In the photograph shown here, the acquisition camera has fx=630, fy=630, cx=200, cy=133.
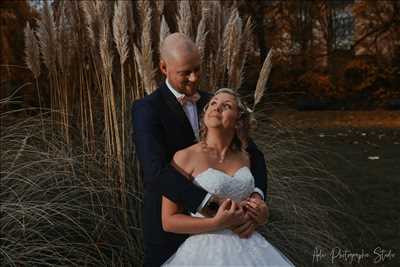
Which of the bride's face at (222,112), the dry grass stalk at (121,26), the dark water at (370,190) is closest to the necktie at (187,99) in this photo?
the bride's face at (222,112)

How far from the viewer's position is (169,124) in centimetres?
264

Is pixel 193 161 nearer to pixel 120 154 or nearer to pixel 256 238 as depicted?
pixel 256 238

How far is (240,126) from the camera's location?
243 centimetres

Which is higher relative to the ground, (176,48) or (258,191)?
(176,48)

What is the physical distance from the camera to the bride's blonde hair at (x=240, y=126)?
2.42m

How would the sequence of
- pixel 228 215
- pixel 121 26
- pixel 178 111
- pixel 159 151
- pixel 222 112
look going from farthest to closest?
pixel 121 26 < pixel 178 111 < pixel 159 151 < pixel 222 112 < pixel 228 215

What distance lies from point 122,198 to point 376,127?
8.17 m

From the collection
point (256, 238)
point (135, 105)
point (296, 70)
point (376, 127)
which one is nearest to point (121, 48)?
point (135, 105)

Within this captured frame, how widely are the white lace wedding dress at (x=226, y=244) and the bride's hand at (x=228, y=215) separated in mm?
70

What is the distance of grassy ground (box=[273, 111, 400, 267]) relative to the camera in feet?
14.1

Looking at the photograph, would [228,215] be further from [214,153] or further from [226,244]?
[214,153]

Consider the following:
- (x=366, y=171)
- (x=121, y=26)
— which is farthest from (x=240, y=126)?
(x=366, y=171)

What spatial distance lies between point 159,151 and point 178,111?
233 mm

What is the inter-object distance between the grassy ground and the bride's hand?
5.49 feet
